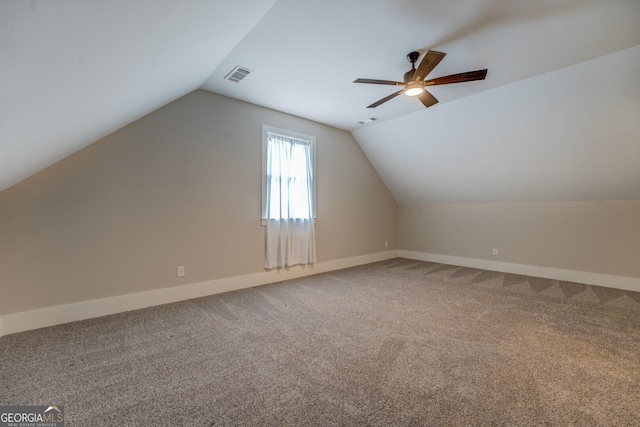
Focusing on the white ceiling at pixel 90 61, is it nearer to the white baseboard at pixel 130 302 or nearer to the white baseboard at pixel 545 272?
the white baseboard at pixel 130 302

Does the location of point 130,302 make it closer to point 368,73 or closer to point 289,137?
point 289,137

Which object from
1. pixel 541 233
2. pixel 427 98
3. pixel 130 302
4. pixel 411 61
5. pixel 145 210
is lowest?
pixel 130 302

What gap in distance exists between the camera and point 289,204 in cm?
436

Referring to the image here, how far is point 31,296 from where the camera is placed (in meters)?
2.53

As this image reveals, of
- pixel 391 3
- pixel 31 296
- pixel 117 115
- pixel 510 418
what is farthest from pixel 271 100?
pixel 510 418

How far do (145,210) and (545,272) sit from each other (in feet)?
20.6

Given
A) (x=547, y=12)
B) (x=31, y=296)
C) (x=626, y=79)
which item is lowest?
(x=31, y=296)

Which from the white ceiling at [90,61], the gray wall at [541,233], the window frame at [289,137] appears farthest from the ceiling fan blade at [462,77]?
the gray wall at [541,233]

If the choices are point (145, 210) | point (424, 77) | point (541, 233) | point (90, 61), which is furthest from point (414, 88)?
point (541, 233)

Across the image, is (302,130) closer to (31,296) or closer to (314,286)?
(314,286)

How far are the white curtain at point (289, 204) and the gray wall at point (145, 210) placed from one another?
0.69 ft

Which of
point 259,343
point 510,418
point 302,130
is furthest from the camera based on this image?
point 302,130

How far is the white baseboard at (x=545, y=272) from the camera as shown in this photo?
3928mm

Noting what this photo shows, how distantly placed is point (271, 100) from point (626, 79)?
13.5 ft
